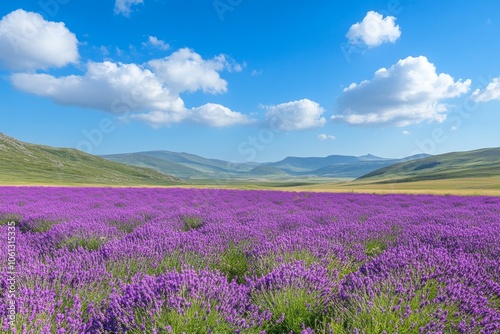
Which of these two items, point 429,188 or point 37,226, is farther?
point 429,188

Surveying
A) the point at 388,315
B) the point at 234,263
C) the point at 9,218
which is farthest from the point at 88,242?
the point at 9,218

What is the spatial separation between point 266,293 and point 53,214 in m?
7.31

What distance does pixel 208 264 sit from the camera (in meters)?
3.56

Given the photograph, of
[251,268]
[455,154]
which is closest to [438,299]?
[251,268]

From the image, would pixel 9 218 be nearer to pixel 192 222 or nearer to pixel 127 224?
pixel 127 224

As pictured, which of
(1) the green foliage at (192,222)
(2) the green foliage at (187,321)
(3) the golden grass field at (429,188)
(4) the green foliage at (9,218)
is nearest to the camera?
(2) the green foliage at (187,321)

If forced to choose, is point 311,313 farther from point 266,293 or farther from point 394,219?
point 394,219

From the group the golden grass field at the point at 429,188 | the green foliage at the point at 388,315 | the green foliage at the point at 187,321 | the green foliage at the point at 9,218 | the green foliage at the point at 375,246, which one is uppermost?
the green foliage at the point at 187,321

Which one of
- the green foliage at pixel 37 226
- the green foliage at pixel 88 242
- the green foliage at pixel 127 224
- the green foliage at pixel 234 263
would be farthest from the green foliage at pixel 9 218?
the green foliage at pixel 234 263

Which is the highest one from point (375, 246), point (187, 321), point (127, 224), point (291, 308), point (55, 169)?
point (55, 169)

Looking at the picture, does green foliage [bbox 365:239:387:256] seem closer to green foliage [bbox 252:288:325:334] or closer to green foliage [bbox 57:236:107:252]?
green foliage [bbox 252:288:325:334]

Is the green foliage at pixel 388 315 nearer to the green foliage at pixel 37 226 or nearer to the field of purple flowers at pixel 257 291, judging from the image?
the field of purple flowers at pixel 257 291

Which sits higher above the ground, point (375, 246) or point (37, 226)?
point (37, 226)

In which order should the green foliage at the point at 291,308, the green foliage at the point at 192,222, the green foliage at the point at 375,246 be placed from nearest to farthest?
1. the green foliage at the point at 291,308
2. the green foliage at the point at 375,246
3. the green foliage at the point at 192,222
